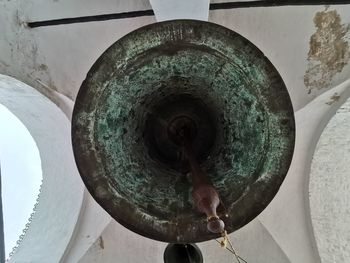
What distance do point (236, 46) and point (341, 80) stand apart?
6.65 feet

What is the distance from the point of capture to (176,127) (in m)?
2.59

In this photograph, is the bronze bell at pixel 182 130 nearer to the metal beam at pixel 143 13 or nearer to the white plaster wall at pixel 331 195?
the metal beam at pixel 143 13

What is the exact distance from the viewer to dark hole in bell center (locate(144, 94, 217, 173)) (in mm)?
2582

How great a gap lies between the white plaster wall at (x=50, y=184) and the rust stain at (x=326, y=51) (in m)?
1.81

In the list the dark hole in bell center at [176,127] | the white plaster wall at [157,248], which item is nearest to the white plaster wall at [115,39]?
the white plaster wall at [157,248]

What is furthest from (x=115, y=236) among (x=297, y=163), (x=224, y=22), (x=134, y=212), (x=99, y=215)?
(x=134, y=212)

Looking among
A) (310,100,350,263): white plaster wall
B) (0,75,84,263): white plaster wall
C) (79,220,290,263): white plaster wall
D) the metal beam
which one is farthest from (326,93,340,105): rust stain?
(0,75,84,263): white plaster wall

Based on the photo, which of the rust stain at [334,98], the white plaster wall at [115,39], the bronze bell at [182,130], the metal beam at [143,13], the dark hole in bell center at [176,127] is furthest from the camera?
the rust stain at [334,98]

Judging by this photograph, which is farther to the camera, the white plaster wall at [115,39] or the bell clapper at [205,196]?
the white plaster wall at [115,39]

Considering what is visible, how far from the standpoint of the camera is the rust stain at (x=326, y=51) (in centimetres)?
393

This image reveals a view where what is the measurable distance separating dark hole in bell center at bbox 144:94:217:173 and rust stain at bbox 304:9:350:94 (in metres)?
1.69

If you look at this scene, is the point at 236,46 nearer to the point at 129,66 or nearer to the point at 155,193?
the point at 129,66

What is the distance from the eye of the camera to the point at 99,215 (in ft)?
14.3

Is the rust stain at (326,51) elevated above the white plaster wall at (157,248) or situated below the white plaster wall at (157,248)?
above
